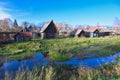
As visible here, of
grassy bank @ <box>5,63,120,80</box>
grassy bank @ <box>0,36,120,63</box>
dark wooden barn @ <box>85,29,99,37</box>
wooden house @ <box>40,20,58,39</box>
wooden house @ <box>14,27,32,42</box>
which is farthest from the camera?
dark wooden barn @ <box>85,29,99,37</box>

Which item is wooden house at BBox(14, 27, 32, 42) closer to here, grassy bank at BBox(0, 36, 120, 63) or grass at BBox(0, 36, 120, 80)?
grassy bank at BBox(0, 36, 120, 63)

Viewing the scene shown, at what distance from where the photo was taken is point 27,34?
A: 163 ft

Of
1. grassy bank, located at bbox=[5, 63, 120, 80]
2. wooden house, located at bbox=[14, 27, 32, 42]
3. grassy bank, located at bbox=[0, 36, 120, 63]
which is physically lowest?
grassy bank, located at bbox=[0, 36, 120, 63]

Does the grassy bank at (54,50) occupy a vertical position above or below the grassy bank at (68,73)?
below

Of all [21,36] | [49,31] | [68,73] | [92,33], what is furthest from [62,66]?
[92,33]

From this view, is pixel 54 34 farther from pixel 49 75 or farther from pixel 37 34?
pixel 49 75

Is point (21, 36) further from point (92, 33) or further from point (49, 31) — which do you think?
point (92, 33)

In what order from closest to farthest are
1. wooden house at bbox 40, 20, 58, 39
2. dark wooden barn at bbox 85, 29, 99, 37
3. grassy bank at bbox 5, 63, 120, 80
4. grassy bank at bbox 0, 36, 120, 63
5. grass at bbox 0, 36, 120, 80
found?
grassy bank at bbox 5, 63, 120, 80 < grass at bbox 0, 36, 120, 80 < grassy bank at bbox 0, 36, 120, 63 < wooden house at bbox 40, 20, 58, 39 < dark wooden barn at bbox 85, 29, 99, 37

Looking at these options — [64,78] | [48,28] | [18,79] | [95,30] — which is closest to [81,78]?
[64,78]

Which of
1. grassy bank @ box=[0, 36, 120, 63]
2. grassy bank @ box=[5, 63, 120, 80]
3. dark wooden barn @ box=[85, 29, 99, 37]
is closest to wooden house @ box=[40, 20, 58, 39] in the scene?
dark wooden barn @ box=[85, 29, 99, 37]

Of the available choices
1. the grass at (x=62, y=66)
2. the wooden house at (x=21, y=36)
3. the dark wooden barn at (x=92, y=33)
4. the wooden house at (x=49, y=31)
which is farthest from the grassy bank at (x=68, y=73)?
the dark wooden barn at (x=92, y=33)

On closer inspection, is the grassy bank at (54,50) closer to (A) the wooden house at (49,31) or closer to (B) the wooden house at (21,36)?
(B) the wooden house at (21,36)

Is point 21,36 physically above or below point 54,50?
above

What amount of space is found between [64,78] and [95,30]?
61581 mm
